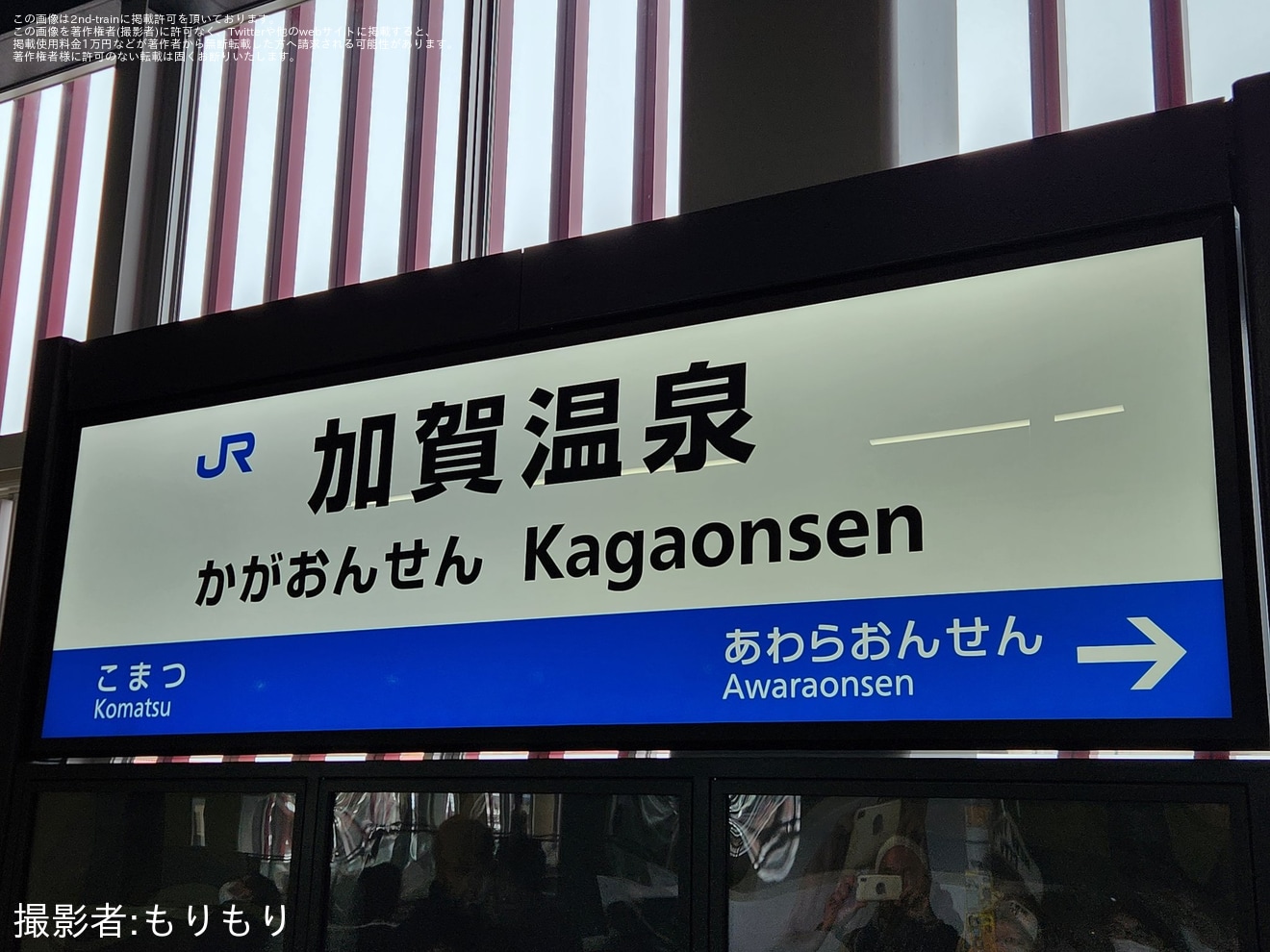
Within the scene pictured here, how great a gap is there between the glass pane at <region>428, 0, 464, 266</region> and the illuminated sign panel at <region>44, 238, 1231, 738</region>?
0.83 meters

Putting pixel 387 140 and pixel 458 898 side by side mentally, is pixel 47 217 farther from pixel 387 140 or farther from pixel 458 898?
pixel 458 898

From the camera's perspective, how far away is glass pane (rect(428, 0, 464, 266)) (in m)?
3.29

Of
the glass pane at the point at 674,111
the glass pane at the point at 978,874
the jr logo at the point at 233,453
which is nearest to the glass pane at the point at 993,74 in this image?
the glass pane at the point at 674,111

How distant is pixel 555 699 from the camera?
2191mm

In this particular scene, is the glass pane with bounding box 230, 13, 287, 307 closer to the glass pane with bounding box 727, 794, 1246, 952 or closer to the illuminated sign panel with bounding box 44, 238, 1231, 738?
the illuminated sign panel with bounding box 44, 238, 1231, 738

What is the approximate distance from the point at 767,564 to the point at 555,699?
44 cm

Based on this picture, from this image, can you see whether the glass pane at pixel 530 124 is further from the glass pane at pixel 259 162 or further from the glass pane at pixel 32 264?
the glass pane at pixel 32 264

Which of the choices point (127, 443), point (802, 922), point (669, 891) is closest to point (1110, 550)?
point (802, 922)

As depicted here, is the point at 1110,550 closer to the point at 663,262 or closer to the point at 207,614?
the point at 663,262

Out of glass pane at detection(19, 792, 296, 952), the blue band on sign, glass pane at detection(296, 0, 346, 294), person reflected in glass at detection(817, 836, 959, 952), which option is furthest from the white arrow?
glass pane at detection(296, 0, 346, 294)

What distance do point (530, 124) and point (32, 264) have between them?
187 cm

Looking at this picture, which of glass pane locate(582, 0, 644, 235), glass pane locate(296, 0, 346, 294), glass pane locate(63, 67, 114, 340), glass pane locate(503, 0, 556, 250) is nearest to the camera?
glass pane locate(582, 0, 644, 235)

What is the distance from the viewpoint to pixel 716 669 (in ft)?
6.77

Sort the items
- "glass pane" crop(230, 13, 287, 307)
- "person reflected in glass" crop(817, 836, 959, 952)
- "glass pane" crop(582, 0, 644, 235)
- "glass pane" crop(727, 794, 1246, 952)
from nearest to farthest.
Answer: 1. "glass pane" crop(727, 794, 1246, 952)
2. "person reflected in glass" crop(817, 836, 959, 952)
3. "glass pane" crop(582, 0, 644, 235)
4. "glass pane" crop(230, 13, 287, 307)
